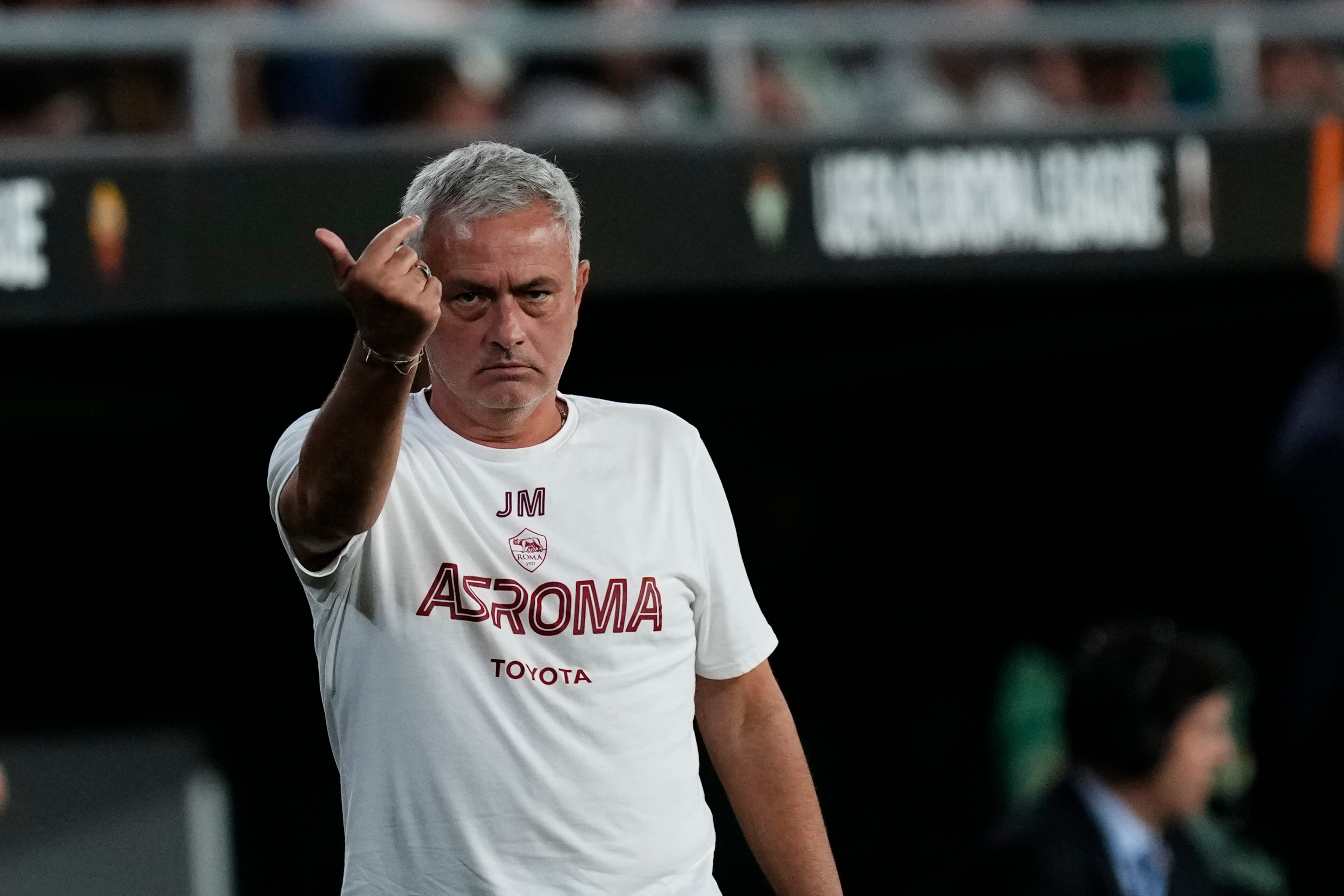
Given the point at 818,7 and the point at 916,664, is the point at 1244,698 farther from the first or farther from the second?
the point at 818,7

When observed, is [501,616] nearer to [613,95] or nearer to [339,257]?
[339,257]

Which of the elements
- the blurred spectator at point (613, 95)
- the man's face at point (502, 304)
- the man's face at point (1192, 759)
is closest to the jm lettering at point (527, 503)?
the man's face at point (502, 304)

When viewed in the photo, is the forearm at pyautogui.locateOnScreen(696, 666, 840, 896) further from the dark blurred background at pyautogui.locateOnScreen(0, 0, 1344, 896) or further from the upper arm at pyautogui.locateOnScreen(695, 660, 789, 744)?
the dark blurred background at pyautogui.locateOnScreen(0, 0, 1344, 896)

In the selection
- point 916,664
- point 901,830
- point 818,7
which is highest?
point 818,7

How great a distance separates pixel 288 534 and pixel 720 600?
0.67 m

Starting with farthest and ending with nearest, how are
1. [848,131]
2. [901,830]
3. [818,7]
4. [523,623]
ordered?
[901,830] < [818,7] < [848,131] < [523,623]

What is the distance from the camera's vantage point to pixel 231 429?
23.7 feet

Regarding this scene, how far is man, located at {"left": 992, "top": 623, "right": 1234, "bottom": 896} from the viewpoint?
162 inches

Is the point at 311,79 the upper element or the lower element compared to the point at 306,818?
upper

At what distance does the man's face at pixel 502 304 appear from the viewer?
8.27 feet

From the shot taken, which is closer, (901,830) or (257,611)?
(257,611)

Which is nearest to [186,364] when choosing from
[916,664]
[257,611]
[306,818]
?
[257,611]

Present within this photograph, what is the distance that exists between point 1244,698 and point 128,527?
15.0 feet

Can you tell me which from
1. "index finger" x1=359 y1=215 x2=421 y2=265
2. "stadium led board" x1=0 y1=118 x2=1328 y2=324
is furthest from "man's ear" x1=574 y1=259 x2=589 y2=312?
"stadium led board" x1=0 y1=118 x2=1328 y2=324
